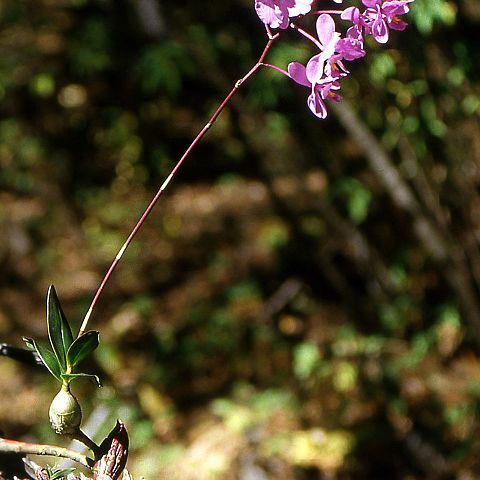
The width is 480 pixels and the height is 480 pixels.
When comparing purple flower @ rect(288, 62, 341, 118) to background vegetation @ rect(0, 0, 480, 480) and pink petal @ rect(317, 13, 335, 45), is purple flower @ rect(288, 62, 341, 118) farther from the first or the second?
background vegetation @ rect(0, 0, 480, 480)

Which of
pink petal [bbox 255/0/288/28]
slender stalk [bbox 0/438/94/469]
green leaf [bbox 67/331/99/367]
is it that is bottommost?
slender stalk [bbox 0/438/94/469]

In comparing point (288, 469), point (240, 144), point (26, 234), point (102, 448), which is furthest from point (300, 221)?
point (102, 448)

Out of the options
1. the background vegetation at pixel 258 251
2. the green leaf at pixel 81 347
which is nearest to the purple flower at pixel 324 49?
the green leaf at pixel 81 347

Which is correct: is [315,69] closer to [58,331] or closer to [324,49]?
[324,49]

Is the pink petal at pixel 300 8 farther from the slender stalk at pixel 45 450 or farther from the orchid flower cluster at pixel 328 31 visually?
the slender stalk at pixel 45 450

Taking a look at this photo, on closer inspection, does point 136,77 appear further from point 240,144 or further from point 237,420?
point 237,420

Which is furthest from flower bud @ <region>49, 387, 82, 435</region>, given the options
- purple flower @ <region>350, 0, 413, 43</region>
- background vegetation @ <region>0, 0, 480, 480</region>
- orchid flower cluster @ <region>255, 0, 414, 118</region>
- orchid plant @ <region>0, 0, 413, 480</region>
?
background vegetation @ <region>0, 0, 480, 480</region>

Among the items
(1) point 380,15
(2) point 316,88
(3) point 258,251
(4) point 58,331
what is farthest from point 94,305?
(3) point 258,251
